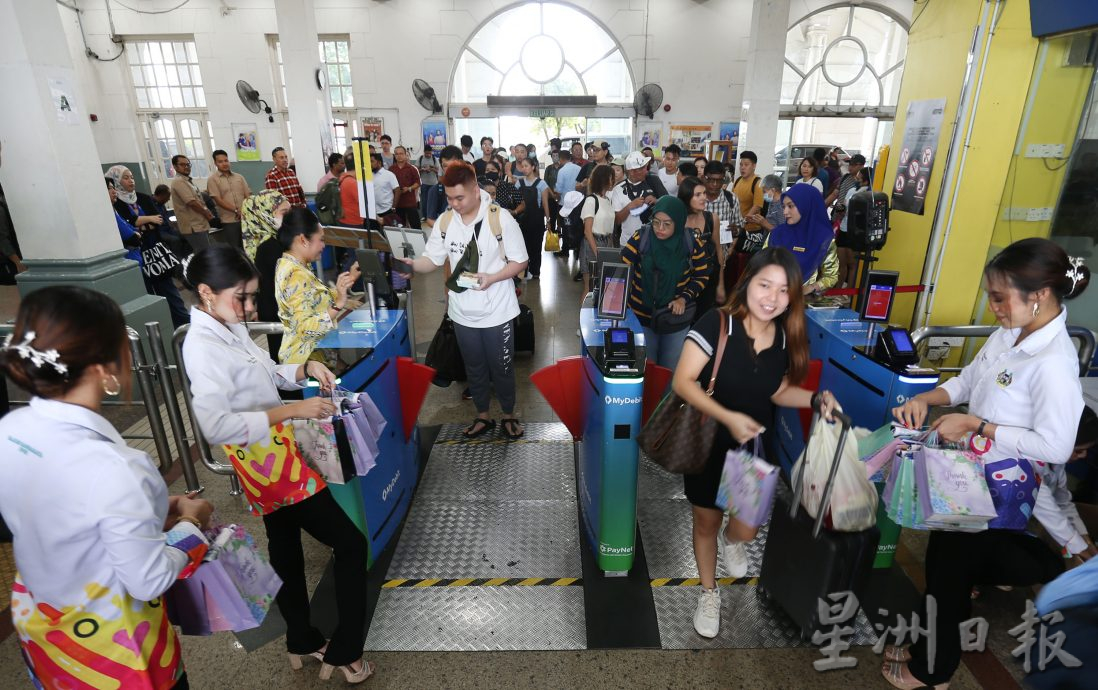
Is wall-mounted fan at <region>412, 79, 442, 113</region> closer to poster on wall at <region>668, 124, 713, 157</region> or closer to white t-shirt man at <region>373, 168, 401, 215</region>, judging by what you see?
poster on wall at <region>668, 124, 713, 157</region>

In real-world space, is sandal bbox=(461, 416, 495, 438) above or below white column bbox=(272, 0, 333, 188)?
below

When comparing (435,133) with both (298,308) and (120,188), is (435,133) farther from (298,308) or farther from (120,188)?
(298,308)

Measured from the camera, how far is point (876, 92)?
15492mm

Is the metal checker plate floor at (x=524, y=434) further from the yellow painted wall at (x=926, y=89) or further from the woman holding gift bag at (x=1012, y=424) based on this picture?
the yellow painted wall at (x=926, y=89)

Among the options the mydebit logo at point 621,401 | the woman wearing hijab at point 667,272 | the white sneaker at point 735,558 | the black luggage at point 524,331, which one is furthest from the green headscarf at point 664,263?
the black luggage at point 524,331

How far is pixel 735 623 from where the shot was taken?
2.55m

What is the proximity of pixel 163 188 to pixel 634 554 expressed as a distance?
7.41 metres

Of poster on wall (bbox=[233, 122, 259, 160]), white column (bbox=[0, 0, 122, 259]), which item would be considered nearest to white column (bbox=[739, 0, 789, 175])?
white column (bbox=[0, 0, 122, 259])

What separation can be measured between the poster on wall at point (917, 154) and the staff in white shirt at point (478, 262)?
361cm

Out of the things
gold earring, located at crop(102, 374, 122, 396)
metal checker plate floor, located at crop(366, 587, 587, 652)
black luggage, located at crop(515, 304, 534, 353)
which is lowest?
metal checker plate floor, located at crop(366, 587, 587, 652)

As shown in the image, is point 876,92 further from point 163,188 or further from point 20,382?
point 20,382

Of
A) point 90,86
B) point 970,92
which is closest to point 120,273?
point 970,92

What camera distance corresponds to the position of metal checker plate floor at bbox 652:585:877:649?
2457 millimetres

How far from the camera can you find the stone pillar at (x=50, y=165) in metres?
4.01
